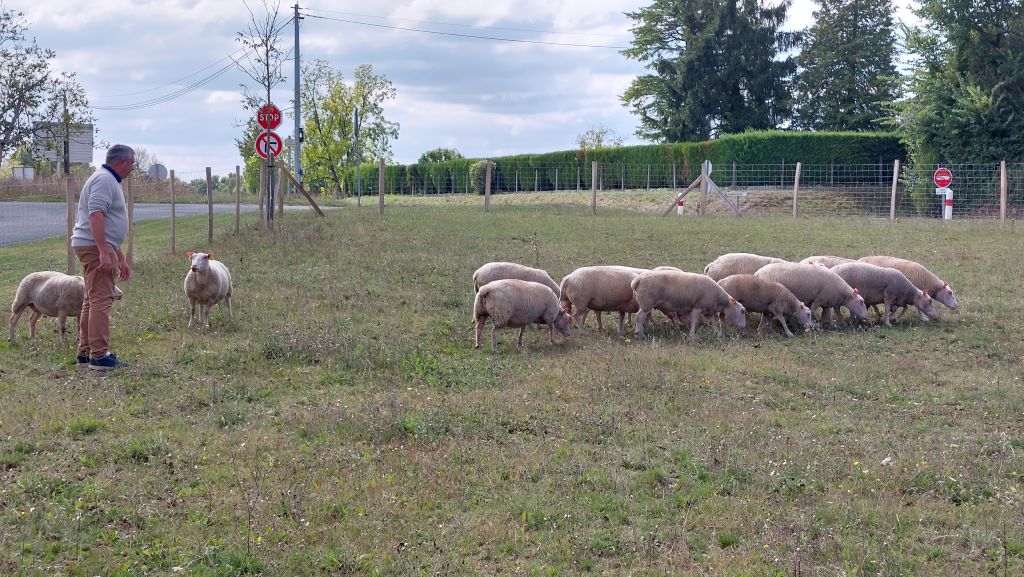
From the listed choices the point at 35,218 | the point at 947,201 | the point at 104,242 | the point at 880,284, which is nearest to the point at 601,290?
the point at 880,284

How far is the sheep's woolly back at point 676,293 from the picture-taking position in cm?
1121

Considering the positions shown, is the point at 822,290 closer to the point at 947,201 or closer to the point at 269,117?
the point at 269,117

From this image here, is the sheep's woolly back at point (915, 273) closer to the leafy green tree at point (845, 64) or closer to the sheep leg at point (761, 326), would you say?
the sheep leg at point (761, 326)

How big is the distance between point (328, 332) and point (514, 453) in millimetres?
4501

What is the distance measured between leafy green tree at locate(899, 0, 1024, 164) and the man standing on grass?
30.1 meters

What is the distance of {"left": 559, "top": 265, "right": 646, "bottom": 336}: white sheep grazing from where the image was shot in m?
11.5

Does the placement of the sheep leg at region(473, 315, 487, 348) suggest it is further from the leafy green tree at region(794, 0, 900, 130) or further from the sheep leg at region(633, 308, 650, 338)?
the leafy green tree at region(794, 0, 900, 130)

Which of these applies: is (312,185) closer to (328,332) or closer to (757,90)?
(757,90)

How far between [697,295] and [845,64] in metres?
43.3

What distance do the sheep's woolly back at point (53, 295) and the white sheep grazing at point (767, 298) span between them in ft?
24.4

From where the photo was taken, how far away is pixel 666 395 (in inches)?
326

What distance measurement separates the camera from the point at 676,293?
37.0 ft

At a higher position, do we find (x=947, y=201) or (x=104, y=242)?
(x=947, y=201)

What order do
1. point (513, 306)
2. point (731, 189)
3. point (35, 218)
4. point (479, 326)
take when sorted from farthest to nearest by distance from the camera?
point (731, 189) → point (35, 218) → point (479, 326) → point (513, 306)
